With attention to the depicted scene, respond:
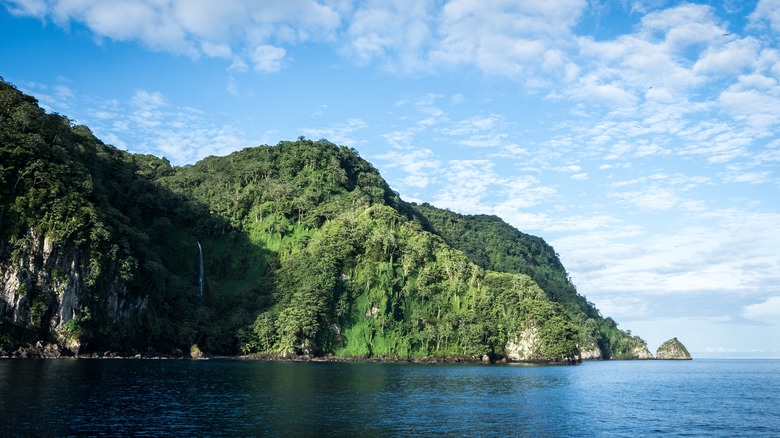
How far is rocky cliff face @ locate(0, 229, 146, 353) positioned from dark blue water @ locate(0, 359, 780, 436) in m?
18.6

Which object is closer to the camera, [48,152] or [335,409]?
[335,409]

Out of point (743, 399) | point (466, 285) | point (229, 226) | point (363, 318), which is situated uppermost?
point (229, 226)

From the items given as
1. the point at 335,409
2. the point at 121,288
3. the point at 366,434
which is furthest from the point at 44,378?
the point at 121,288

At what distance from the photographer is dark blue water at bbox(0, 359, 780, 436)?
3191 cm

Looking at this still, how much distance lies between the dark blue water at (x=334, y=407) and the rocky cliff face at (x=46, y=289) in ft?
60.9

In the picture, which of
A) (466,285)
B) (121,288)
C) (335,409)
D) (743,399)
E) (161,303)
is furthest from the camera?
(466,285)

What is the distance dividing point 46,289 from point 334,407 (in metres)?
64.1

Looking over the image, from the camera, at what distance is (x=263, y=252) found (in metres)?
144

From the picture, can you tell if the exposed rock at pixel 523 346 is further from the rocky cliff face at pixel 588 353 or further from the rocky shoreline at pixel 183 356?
the rocky cliff face at pixel 588 353

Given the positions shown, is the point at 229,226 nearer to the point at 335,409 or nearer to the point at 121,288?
the point at 121,288

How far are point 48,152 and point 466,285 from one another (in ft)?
335

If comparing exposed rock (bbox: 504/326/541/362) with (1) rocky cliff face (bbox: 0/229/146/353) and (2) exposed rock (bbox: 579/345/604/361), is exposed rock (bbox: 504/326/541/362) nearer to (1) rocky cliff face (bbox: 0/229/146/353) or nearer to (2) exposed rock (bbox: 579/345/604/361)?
(2) exposed rock (bbox: 579/345/604/361)

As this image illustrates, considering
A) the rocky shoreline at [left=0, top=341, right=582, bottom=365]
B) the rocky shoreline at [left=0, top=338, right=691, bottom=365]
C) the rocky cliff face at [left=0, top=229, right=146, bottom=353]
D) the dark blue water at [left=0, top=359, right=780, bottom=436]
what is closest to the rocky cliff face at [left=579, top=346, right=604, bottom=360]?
the rocky shoreline at [left=0, top=338, right=691, bottom=365]

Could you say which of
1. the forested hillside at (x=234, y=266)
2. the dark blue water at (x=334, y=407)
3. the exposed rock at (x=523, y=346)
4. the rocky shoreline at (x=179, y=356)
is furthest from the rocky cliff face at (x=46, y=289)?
the exposed rock at (x=523, y=346)
